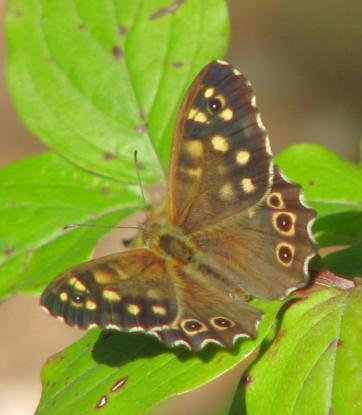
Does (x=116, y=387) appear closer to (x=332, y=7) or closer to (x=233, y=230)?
(x=233, y=230)

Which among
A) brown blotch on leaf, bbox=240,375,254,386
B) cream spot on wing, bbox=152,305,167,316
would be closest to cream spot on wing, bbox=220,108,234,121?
cream spot on wing, bbox=152,305,167,316

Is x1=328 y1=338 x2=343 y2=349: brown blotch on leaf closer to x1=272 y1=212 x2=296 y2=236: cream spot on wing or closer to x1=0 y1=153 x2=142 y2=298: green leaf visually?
x1=272 y1=212 x2=296 y2=236: cream spot on wing

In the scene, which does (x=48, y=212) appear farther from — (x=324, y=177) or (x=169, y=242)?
(x=324, y=177)

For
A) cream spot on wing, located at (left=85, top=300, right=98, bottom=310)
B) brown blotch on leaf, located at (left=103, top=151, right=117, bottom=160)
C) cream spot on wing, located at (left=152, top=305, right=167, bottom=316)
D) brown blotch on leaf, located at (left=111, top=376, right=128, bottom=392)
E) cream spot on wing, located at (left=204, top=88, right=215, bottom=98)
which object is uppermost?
cream spot on wing, located at (left=204, top=88, right=215, bottom=98)

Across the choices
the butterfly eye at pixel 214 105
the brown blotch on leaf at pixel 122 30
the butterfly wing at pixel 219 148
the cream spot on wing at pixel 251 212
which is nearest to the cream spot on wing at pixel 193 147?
the butterfly wing at pixel 219 148

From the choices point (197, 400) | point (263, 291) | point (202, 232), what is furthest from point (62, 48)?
point (197, 400)

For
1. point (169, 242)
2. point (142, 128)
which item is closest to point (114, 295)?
point (169, 242)

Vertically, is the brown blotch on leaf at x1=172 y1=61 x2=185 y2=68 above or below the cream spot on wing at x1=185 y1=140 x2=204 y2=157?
above
